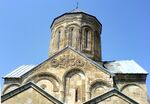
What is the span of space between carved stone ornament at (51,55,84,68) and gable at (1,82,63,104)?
16.3 feet

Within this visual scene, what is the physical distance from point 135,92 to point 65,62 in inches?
145

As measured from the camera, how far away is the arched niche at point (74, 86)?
15.1 meters

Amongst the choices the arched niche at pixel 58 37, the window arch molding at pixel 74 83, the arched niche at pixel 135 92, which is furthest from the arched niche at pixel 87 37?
the arched niche at pixel 135 92

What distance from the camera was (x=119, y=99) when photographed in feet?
35.9

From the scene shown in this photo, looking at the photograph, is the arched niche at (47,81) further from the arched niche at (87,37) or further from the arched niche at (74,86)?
the arched niche at (87,37)

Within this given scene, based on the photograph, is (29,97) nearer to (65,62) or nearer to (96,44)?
(65,62)

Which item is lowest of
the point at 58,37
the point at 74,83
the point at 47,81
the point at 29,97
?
the point at 29,97

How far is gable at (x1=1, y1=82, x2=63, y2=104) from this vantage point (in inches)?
427

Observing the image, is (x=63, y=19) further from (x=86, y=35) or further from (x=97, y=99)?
(x=97, y=99)

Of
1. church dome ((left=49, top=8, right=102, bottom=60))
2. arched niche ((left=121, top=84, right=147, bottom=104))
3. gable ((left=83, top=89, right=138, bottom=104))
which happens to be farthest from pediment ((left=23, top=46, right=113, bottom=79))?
gable ((left=83, top=89, right=138, bottom=104))

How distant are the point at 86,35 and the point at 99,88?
15.8 ft

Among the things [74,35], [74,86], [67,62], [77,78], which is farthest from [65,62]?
[74,35]

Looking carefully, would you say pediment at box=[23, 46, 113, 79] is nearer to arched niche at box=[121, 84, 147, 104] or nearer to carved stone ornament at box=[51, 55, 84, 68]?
carved stone ornament at box=[51, 55, 84, 68]

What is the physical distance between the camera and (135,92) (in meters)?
16.2
